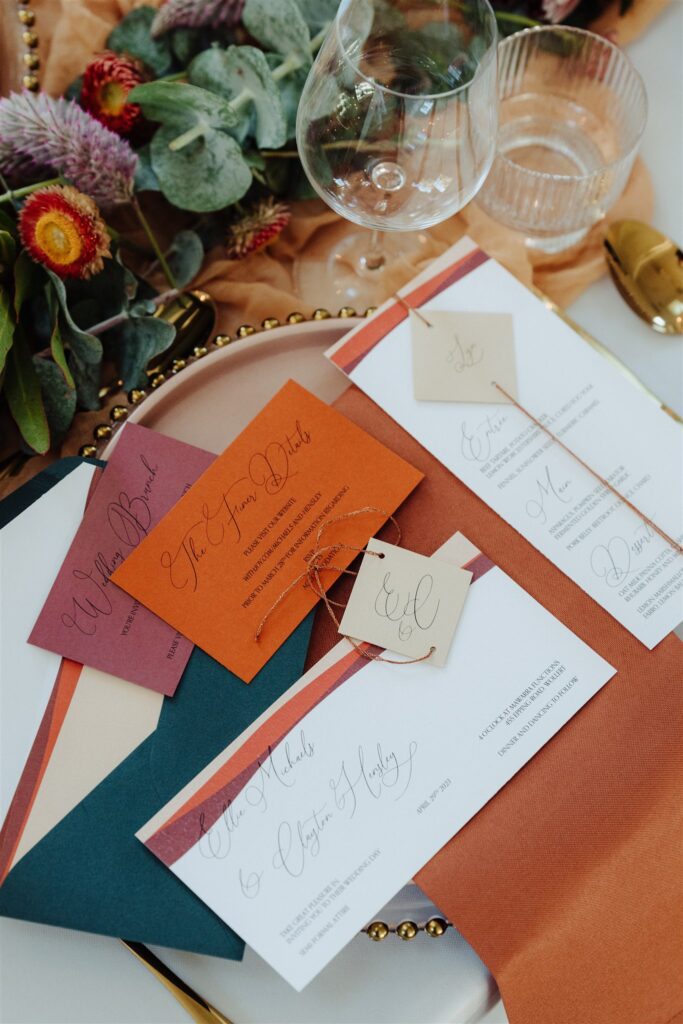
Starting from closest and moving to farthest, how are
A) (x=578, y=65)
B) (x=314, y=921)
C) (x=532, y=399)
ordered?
(x=314, y=921) → (x=532, y=399) → (x=578, y=65)

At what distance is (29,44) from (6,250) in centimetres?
18

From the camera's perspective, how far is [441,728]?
0.48 metres

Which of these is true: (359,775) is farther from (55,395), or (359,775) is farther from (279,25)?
(279,25)

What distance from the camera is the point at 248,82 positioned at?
0.60 metres

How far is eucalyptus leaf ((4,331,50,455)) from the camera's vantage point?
20.8 inches

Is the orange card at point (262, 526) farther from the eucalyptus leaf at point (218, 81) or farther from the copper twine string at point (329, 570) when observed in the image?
the eucalyptus leaf at point (218, 81)

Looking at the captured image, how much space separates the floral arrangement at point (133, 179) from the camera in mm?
536

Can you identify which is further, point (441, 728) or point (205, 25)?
point (205, 25)

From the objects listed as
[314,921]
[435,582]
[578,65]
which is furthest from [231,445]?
[578,65]

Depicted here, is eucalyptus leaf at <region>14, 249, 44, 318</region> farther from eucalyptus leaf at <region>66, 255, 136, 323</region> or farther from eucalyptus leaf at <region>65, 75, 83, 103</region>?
eucalyptus leaf at <region>65, 75, 83, 103</region>

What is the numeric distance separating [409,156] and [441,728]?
35cm

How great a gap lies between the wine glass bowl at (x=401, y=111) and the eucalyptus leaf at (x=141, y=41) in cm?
17

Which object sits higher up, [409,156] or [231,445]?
[409,156]

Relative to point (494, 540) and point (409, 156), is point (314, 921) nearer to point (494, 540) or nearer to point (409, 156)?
point (494, 540)
